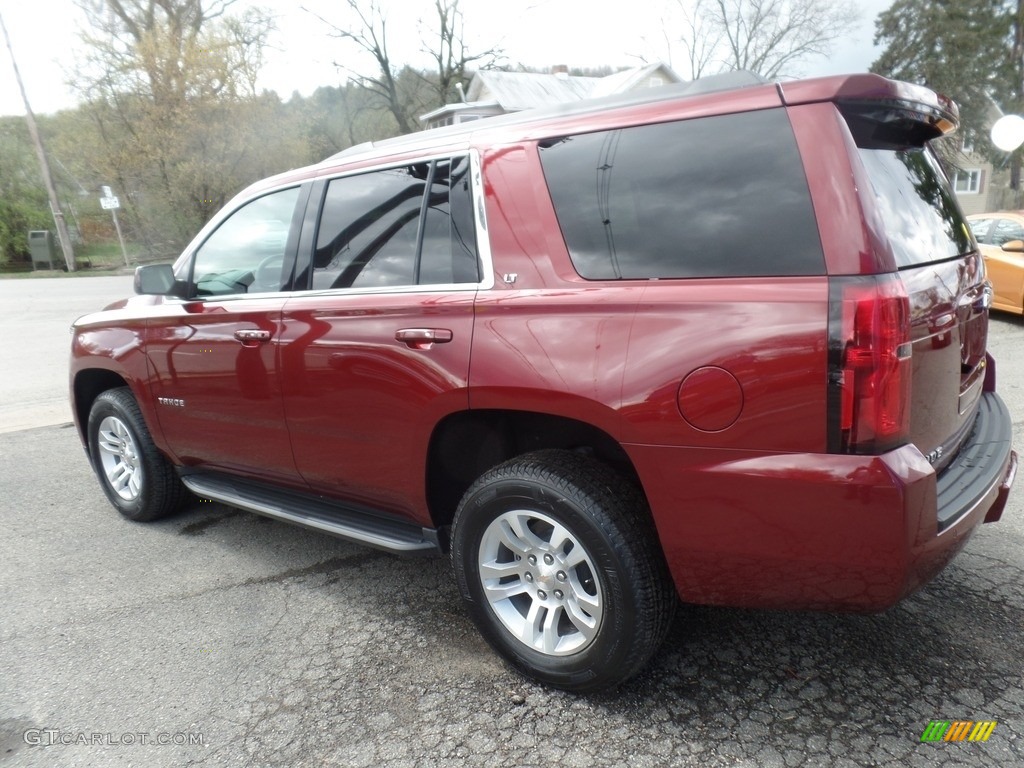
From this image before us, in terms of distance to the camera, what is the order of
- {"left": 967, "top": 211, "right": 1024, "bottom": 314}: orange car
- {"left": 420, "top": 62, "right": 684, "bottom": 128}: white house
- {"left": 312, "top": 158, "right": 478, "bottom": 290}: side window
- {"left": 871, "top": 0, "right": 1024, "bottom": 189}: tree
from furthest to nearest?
{"left": 420, "top": 62, "right": 684, "bottom": 128}: white house → {"left": 871, "top": 0, "right": 1024, "bottom": 189}: tree → {"left": 967, "top": 211, "right": 1024, "bottom": 314}: orange car → {"left": 312, "top": 158, "right": 478, "bottom": 290}: side window

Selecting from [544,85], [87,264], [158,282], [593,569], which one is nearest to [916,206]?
[593,569]

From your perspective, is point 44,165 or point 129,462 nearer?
point 129,462

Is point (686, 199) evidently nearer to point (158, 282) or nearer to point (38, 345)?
point (158, 282)

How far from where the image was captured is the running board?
115 inches

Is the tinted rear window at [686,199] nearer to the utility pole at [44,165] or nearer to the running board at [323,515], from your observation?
the running board at [323,515]

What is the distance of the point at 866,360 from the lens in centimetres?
Answer: 190

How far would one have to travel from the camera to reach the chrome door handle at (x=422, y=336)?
8.54 ft

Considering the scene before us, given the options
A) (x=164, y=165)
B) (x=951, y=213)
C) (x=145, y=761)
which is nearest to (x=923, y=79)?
(x=164, y=165)

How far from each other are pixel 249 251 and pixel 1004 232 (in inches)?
399

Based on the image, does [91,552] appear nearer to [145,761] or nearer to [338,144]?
[145,761]

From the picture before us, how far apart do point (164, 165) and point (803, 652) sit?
30594 mm

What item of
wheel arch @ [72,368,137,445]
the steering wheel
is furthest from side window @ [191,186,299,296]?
wheel arch @ [72,368,137,445]

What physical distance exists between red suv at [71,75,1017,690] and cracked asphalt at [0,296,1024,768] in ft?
0.93

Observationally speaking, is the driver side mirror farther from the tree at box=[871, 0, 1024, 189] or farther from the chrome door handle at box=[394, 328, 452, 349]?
the tree at box=[871, 0, 1024, 189]
